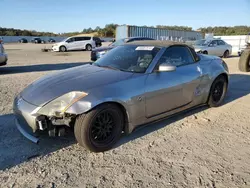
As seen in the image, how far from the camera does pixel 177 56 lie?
15.0 feet

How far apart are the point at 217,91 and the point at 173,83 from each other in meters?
1.80

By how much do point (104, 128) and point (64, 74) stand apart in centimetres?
125

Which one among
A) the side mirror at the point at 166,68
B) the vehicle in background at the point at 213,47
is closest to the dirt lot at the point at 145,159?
the side mirror at the point at 166,68

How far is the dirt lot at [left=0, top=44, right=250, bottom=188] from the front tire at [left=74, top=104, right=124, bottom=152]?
150mm

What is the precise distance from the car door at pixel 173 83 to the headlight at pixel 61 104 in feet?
3.57

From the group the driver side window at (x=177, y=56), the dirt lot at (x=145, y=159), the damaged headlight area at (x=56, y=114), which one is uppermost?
the driver side window at (x=177, y=56)

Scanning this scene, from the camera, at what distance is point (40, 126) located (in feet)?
10.3

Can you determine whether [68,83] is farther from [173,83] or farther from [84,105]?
[173,83]

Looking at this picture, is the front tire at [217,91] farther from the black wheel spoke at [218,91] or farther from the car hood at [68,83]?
the car hood at [68,83]

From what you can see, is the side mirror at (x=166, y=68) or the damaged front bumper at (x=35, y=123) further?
the side mirror at (x=166, y=68)

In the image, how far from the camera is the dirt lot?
280 cm

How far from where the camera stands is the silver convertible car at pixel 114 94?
10.5ft

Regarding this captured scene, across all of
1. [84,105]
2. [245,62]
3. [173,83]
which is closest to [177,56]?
[173,83]

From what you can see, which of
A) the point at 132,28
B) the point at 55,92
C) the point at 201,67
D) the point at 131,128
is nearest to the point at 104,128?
the point at 131,128
